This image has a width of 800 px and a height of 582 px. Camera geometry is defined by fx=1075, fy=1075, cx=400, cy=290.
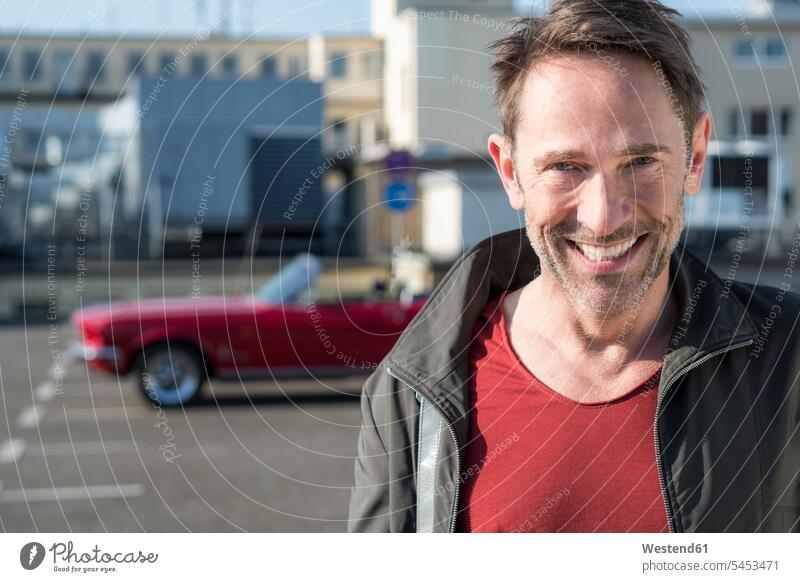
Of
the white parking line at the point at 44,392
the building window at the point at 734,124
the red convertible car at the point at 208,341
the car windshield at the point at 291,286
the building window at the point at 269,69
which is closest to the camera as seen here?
the building window at the point at 269,69

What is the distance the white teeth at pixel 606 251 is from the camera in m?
1.93

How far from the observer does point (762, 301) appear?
200 cm

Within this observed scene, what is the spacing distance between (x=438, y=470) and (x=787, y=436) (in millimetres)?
625

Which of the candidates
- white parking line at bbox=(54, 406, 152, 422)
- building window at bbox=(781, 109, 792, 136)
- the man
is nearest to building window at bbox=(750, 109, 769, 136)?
building window at bbox=(781, 109, 792, 136)

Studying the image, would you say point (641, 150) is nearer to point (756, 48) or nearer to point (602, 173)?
point (602, 173)

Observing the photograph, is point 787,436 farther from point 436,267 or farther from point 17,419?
point 17,419

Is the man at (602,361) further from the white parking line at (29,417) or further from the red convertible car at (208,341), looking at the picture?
the white parking line at (29,417)

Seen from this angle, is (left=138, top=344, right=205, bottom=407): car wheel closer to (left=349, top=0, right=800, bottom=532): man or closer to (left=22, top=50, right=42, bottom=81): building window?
(left=22, top=50, right=42, bottom=81): building window

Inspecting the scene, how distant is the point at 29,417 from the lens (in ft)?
32.2

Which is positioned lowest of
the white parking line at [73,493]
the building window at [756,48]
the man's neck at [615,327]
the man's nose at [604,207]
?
the white parking line at [73,493]

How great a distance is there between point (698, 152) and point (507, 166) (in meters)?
0.35

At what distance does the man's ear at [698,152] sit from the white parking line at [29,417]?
821 cm

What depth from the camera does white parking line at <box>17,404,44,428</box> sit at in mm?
9414
